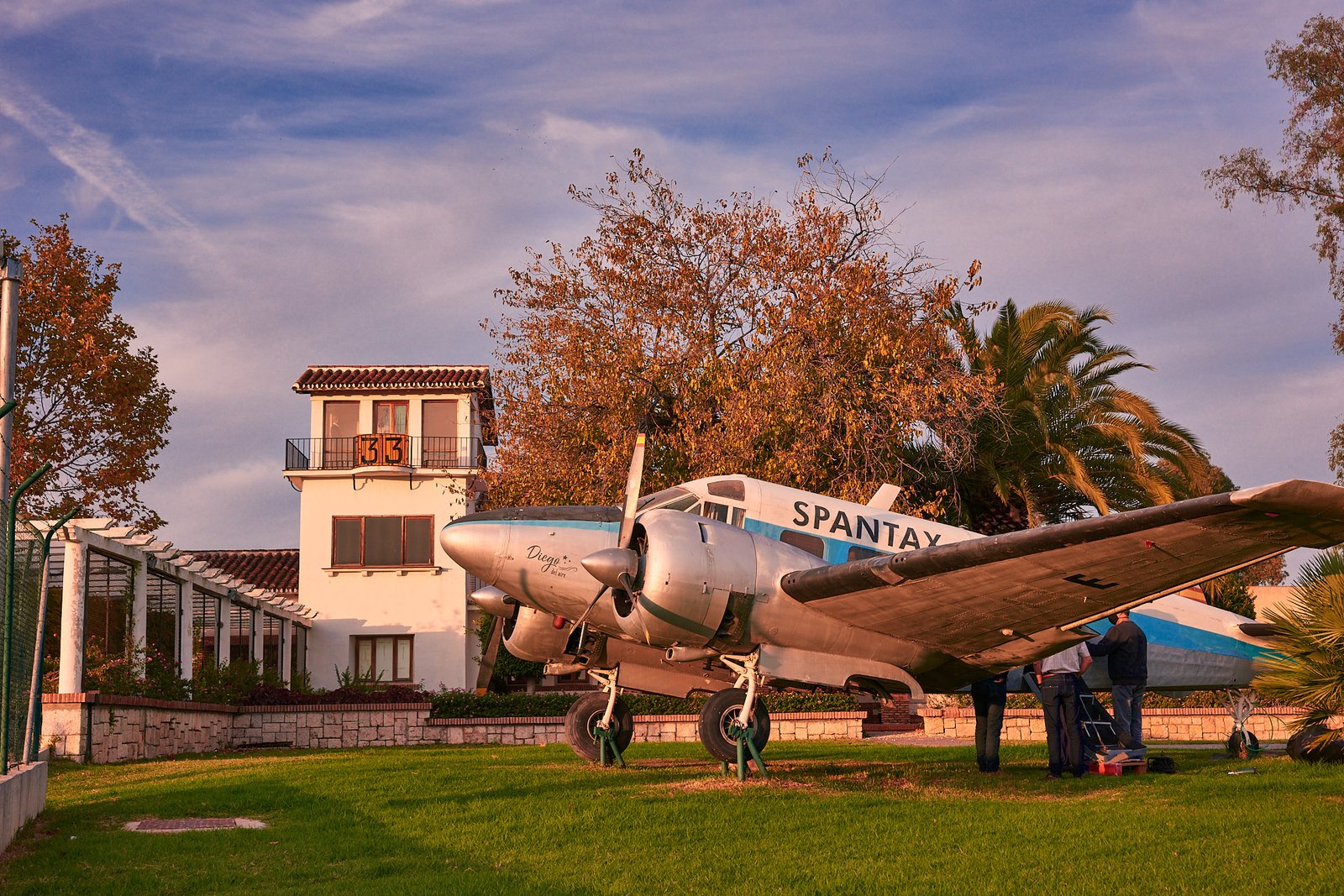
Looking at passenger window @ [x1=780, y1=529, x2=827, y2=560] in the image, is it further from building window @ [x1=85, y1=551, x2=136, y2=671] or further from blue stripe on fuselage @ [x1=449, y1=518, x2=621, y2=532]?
building window @ [x1=85, y1=551, x2=136, y2=671]

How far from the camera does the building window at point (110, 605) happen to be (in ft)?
77.0

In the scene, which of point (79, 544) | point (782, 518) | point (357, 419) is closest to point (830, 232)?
point (782, 518)

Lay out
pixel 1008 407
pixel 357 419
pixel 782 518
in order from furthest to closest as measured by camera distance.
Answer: pixel 357 419, pixel 1008 407, pixel 782 518

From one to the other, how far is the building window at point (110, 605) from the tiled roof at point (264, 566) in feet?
68.8

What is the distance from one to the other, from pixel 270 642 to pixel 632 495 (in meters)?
30.7

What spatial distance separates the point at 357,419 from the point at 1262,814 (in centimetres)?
3839

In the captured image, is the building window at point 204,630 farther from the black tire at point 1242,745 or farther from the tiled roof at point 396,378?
the black tire at point 1242,745

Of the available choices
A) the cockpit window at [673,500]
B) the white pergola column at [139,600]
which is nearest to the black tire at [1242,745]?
the cockpit window at [673,500]

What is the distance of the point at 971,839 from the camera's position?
9.07 m

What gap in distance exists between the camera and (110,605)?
961 inches

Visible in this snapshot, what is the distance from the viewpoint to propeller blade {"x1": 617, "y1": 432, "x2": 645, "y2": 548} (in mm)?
13195

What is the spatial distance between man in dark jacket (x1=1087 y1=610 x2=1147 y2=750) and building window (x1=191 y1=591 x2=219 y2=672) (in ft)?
67.2

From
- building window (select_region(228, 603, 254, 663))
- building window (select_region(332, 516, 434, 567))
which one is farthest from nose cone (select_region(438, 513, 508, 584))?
building window (select_region(332, 516, 434, 567))

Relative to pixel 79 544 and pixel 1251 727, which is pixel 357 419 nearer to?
pixel 79 544
